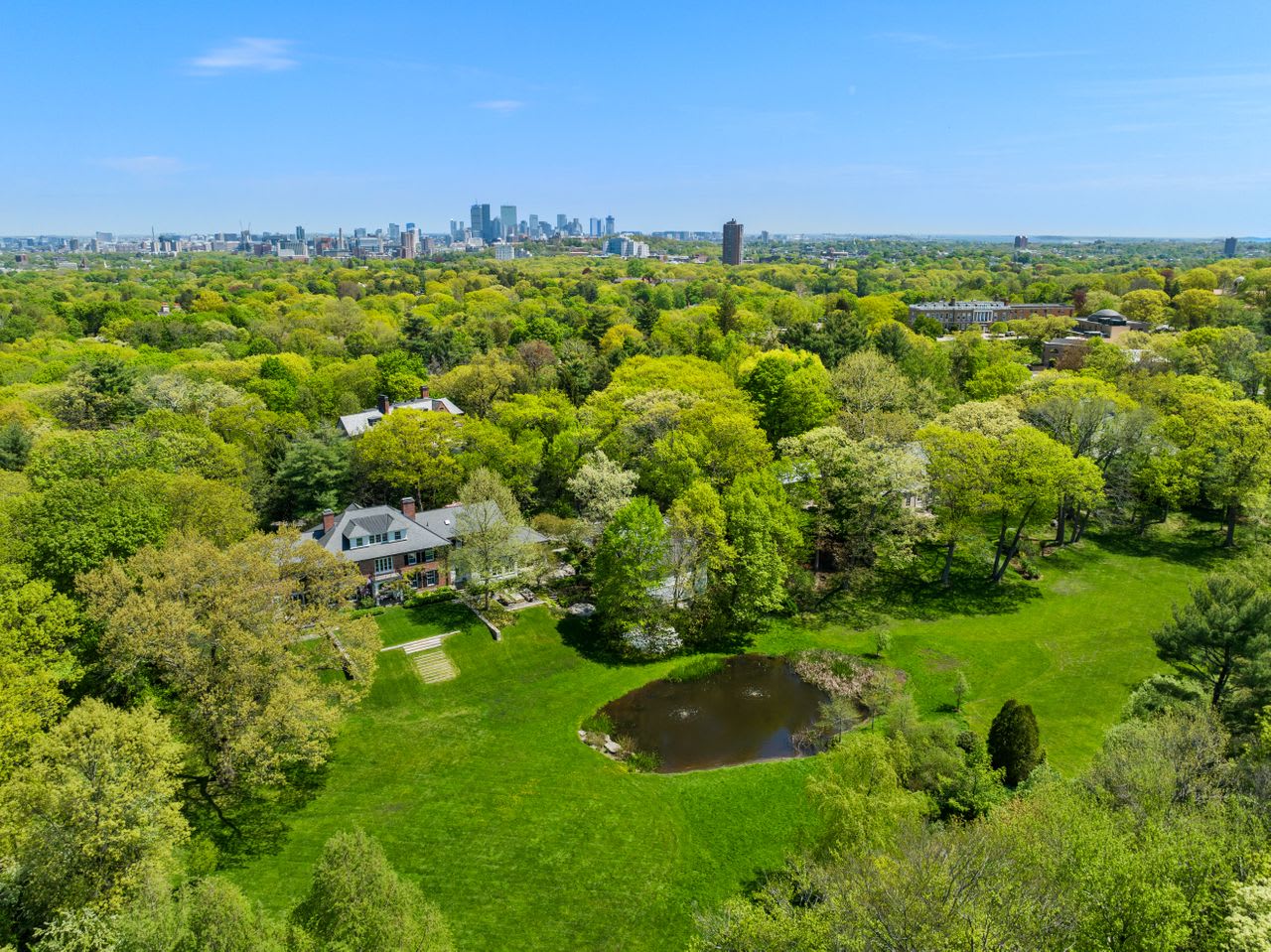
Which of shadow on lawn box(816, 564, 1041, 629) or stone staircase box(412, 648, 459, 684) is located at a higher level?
shadow on lawn box(816, 564, 1041, 629)

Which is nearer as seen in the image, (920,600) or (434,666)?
(434,666)

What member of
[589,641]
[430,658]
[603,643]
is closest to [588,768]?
[603,643]

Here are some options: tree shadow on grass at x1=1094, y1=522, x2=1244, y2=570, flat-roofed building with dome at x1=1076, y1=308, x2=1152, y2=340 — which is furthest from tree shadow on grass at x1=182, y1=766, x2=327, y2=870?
flat-roofed building with dome at x1=1076, y1=308, x2=1152, y2=340

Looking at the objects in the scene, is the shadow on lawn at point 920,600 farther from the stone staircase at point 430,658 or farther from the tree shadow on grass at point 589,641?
the stone staircase at point 430,658

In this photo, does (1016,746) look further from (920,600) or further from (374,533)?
(374,533)

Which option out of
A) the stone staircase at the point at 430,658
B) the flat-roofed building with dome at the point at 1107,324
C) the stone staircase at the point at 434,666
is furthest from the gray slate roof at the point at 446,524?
the flat-roofed building with dome at the point at 1107,324

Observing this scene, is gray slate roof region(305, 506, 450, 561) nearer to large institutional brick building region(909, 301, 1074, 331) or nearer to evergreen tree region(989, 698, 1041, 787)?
evergreen tree region(989, 698, 1041, 787)

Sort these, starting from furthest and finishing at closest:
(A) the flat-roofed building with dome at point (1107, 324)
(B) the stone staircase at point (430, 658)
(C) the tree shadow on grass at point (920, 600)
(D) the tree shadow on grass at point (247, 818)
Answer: (A) the flat-roofed building with dome at point (1107, 324) < (C) the tree shadow on grass at point (920, 600) < (B) the stone staircase at point (430, 658) < (D) the tree shadow on grass at point (247, 818)
